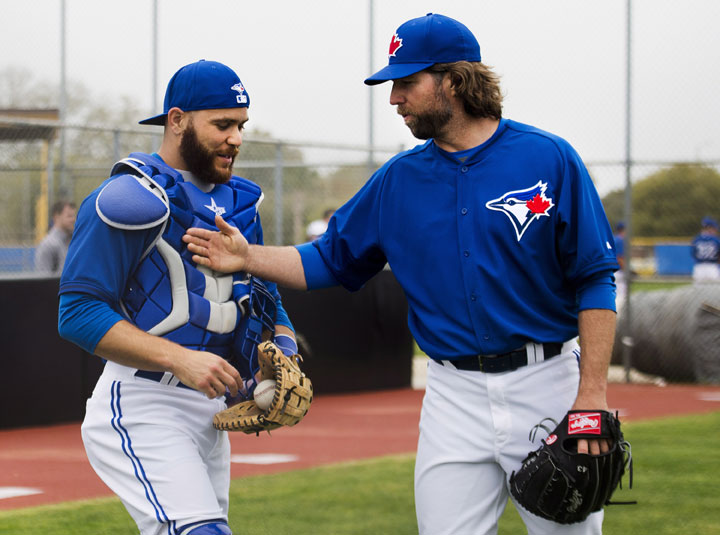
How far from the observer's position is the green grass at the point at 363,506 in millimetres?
6027

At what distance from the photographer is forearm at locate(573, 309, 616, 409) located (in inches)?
128

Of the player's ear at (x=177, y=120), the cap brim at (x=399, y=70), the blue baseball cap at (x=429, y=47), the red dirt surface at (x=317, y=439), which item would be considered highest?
the blue baseball cap at (x=429, y=47)

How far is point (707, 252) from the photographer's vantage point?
1761 cm

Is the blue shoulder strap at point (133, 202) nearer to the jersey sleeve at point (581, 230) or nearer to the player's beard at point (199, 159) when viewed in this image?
the player's beard at point (199, 159)

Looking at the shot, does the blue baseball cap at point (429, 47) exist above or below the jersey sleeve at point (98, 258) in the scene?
above

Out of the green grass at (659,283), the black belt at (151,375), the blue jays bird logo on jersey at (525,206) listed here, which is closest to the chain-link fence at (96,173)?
the green grass at (659,283)

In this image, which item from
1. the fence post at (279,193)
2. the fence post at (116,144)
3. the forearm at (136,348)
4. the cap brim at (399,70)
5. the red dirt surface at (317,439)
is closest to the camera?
the forearm at (136,348)

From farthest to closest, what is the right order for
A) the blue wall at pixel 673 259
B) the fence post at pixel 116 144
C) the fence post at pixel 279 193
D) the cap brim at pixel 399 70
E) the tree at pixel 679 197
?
the blue wall at pixel 673 259, the tree at pixel 679 197, the fence post at pixel 279 193, the fence post at pixel 116 144, the cap brim at pixel 399 70

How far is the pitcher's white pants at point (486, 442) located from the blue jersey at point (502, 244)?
11 cm

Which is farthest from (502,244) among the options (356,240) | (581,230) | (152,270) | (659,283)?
(659,283)

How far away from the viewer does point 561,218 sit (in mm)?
3365

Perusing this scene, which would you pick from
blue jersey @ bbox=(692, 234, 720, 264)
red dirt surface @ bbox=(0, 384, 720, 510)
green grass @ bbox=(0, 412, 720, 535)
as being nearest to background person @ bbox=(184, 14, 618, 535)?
green grass @ bbox=(0, 412, 720, 535)

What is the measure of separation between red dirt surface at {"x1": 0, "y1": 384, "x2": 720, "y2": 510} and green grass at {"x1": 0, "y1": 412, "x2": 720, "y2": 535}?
1.22ft

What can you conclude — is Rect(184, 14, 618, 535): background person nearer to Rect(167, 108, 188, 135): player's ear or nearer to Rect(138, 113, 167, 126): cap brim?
Rect(167, 108, 188, 135): player's ear
